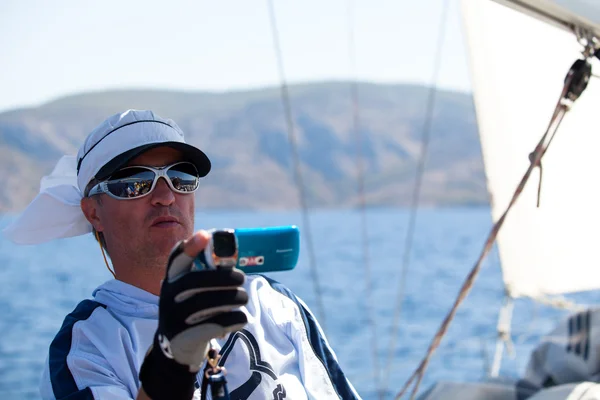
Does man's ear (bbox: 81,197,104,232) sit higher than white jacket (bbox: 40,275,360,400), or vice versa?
man's ear (bbox: 81,197,104,232)

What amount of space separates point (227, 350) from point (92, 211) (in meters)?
0.54

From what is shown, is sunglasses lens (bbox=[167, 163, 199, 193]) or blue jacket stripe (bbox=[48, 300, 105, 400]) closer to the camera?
blue jacket stripe (bbox=[48, 300, 105, 400])

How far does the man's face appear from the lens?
A: 1877mm

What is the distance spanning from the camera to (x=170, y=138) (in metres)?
1.91

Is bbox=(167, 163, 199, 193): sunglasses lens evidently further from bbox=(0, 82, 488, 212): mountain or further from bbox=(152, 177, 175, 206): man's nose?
bbox=(0, 82, 488, 212): mountain

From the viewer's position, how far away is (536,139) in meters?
3.13

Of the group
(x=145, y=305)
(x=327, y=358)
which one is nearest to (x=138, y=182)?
(x=145, y=305)

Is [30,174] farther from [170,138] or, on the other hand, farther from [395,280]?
[170,138]

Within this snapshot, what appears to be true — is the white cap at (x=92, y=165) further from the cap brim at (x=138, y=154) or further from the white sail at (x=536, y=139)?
the white sail at (x=536, y=139)

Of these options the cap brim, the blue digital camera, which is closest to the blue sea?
the cap brim

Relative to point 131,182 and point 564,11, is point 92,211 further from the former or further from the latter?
point 564,11

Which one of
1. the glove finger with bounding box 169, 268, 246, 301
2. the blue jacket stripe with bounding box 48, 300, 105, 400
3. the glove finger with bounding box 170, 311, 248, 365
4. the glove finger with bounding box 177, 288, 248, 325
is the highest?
the glove finger with bounding box 169, 268, 246, 301

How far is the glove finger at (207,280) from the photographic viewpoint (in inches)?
49.9

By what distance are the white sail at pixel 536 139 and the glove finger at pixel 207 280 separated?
1720 mm
